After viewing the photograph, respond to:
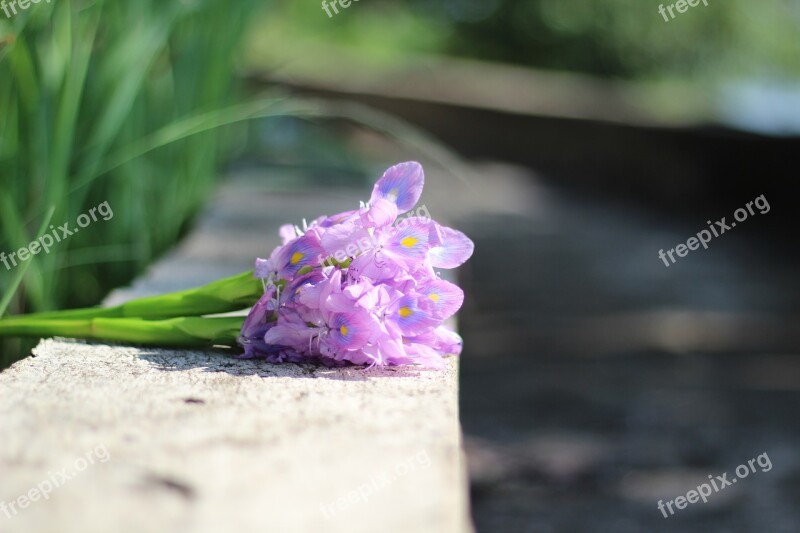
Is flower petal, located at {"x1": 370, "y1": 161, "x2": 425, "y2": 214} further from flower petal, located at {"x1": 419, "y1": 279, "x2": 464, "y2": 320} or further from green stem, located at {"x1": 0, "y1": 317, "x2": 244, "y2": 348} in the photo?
green stem, located at {"x1": 0, "y1": 317, "x2": 244, "y2": 348}

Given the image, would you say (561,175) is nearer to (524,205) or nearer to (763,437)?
(524,205)

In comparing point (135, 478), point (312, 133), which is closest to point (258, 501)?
point (135, 478)
